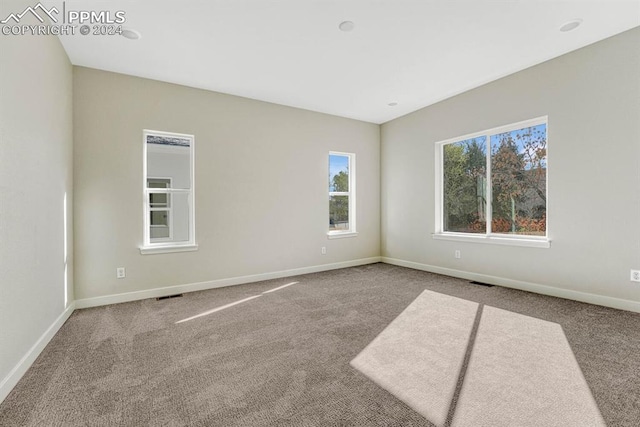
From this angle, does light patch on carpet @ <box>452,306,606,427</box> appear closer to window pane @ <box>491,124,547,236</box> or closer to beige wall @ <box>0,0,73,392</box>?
window pane @ <box>491,124,547,236</box>

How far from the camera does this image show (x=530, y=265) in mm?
3777

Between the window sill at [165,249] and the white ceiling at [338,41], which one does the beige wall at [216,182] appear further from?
the white ceiling at [338,41]

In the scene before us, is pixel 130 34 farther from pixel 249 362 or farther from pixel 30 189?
pixel 249 362

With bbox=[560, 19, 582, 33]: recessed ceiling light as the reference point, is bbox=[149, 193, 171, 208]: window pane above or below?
below

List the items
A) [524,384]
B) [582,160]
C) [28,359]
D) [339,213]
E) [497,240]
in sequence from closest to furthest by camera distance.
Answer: [524,384] < [28,359] < [582,160] < [497,240] < [339,213]

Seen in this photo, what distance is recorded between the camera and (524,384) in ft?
6.02

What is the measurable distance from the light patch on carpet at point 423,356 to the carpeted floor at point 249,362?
9 cm

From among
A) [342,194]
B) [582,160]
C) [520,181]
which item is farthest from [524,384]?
[342,194]

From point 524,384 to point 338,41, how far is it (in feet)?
10.9

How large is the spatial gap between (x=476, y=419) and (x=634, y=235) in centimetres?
293

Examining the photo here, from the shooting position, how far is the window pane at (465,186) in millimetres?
4516

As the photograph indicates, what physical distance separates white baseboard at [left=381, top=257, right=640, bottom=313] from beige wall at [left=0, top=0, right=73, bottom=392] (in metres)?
4.99

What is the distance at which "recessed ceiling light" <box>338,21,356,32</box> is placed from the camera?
2.77m
